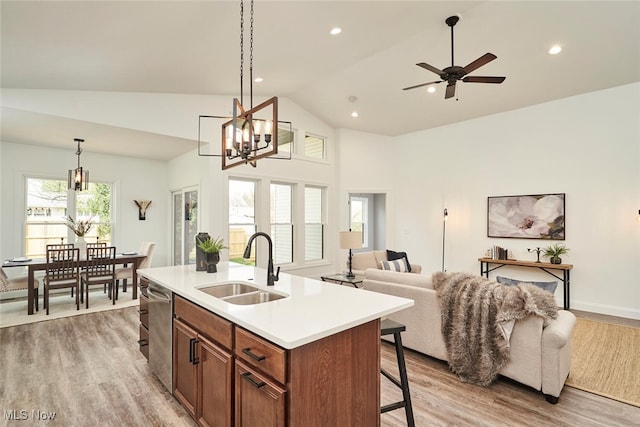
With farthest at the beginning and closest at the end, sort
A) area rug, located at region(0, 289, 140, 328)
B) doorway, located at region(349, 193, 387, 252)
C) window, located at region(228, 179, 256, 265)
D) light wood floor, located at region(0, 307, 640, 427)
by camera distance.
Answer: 1. doorway, located at region(349, 193, 387, 252)
2. window, located at region(228, 179, 256, 265)
3. area rug, located at region(0, 289, 140, 328)
4. light wood floor, located at region(0, 307, 640, 427)

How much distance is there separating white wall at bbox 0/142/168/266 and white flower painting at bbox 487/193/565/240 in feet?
22.5

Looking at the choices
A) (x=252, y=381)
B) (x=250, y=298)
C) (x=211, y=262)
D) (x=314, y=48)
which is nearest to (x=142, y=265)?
(x=211, y=262)

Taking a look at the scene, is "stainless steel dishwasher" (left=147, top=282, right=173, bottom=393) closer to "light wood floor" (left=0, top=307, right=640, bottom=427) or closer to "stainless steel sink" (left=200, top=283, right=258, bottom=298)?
"light wood floor" (left=0, top=307, right=640, bottom=427)

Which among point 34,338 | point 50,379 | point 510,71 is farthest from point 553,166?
point 34,338

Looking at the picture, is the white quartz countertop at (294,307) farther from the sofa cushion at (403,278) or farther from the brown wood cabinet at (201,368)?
the sofa cushion at (403,278)

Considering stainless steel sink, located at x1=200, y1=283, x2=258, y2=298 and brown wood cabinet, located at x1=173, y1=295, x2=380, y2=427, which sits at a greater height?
stainless steel sink, located at x1=200, y1=283, x2=258, y2=298

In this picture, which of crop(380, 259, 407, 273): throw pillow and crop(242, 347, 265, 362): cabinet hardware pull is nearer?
crop(242, 347, 265, 362): cabinet hardware pull

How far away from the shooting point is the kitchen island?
142 centimetres

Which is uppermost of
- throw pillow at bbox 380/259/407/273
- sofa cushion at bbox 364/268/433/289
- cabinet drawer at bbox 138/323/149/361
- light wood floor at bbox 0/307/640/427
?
sofa cushion at bbox 364/268/433/289

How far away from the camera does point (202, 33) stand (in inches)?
127

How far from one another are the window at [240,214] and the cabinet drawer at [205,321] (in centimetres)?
355

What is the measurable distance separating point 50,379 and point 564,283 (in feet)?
22.1

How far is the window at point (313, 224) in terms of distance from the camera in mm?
7082

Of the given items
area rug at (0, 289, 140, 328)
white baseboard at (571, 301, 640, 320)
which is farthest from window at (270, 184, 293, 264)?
white baseboard at (571, 301, 640, 320)
